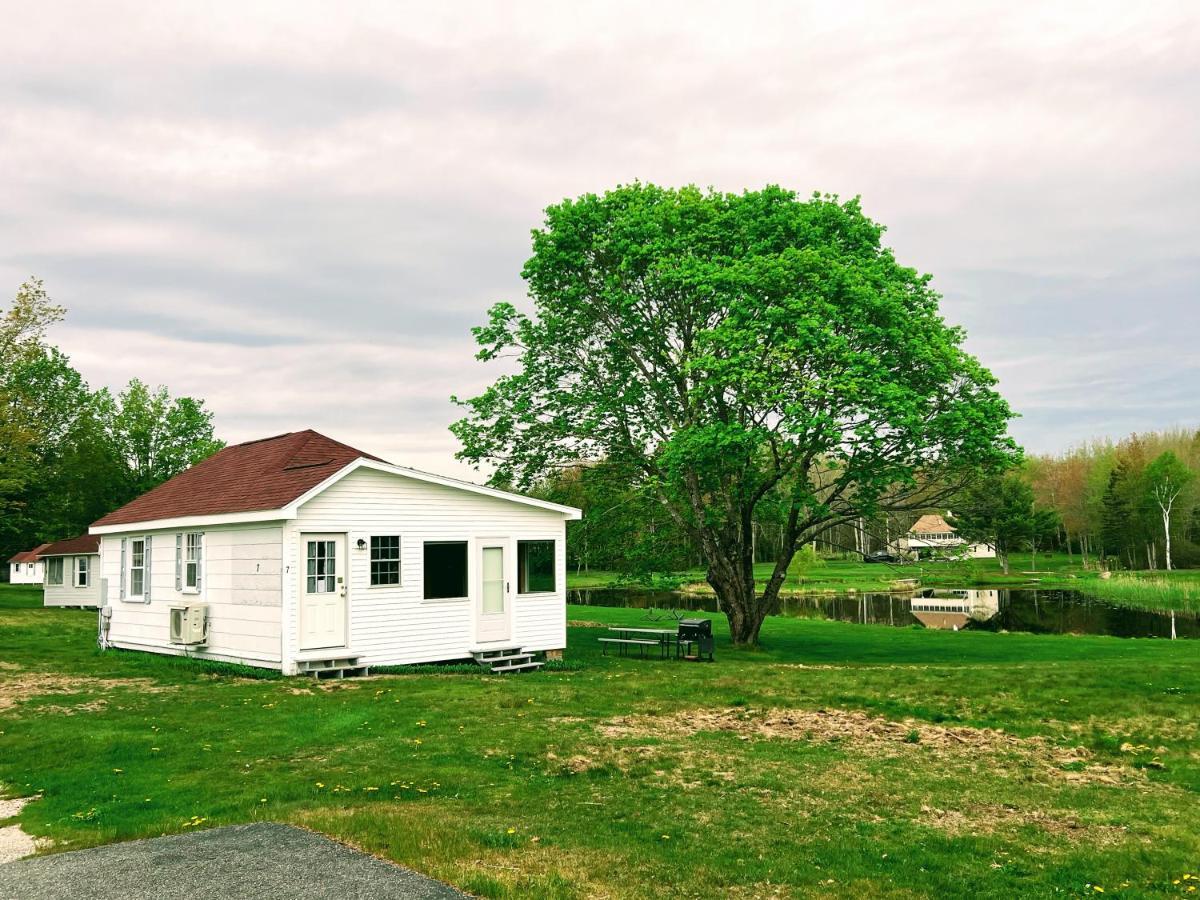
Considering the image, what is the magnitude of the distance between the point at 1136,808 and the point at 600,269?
20273mm

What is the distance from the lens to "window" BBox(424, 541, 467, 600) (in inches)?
795

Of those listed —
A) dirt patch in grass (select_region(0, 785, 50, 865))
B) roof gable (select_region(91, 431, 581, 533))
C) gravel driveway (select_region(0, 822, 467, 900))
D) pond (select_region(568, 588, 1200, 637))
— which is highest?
roof gable (select_region(91, 431, 581, 533))

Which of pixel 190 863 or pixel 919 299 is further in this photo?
pixel 919 299

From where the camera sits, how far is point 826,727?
13.9 m

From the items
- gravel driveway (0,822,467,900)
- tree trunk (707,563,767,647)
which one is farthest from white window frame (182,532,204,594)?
gravel driveway (0,822,467,900)

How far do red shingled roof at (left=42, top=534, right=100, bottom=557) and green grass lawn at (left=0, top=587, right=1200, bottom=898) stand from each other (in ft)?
86.2

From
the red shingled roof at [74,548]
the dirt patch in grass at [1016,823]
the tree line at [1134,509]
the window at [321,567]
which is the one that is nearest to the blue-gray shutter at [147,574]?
the window at [321,567]

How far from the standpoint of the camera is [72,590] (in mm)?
44000

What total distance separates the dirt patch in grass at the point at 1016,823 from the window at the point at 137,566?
20.4 meters

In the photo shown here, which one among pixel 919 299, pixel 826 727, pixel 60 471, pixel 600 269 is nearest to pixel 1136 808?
pixel 826 727

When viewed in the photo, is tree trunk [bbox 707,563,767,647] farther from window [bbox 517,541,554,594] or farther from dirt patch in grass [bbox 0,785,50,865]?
dirt patch in grass [bbox 0,785,50,865]

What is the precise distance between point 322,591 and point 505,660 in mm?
4382

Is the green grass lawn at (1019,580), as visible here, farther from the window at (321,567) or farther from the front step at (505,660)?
the window at (321,567)

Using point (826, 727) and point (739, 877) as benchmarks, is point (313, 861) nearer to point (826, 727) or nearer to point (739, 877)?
point (739, 877)
